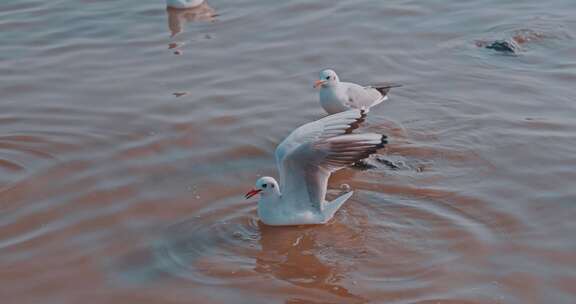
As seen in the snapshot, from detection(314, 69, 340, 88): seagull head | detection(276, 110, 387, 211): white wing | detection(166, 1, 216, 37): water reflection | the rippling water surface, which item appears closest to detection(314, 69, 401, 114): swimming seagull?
detection(314, 69, 340, 88): seagull head

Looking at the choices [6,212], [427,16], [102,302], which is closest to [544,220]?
[102,302]

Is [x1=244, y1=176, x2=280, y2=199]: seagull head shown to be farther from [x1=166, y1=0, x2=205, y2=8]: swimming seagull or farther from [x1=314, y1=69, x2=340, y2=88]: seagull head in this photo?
[x1=166, y1=0, x2=205, y2=8]: swimming seagull

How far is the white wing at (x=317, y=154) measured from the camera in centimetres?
723

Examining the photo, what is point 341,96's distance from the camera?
9.48 m

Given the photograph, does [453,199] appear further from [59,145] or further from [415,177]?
[59,145]

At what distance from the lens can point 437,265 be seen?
6812mm

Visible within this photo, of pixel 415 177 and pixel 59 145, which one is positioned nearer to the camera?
pixel 415 177

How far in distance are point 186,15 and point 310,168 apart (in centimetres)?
674

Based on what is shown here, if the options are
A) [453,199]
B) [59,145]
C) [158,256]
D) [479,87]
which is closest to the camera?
[158,256]

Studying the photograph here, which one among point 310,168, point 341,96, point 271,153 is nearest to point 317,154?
point 310,168

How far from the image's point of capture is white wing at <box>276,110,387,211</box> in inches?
285

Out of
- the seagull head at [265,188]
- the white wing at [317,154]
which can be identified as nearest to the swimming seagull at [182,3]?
the white wing at [317,154]

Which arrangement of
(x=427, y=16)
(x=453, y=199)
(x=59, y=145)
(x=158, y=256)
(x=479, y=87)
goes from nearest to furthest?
(x=158, y=256)
(x=453, y=199)
(x=59, y=145)
(x=479, y=87)
(x=427, y=16)

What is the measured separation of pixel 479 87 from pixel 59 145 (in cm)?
463
